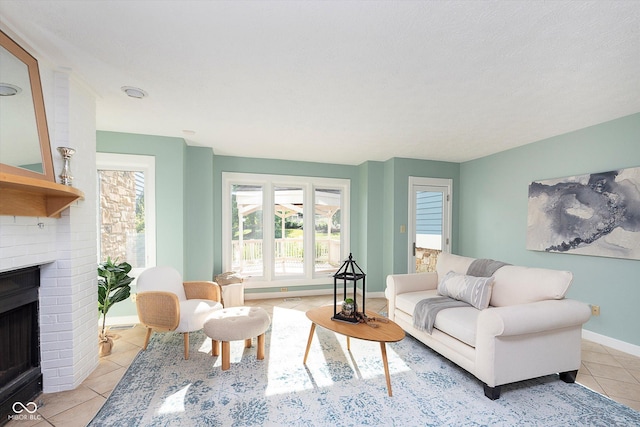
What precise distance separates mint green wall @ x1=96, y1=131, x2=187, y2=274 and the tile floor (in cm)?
97

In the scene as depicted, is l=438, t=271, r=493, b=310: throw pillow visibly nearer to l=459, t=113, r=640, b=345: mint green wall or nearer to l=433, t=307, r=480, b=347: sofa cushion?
l=433, t=307, r=480, b=347: sofa cushion

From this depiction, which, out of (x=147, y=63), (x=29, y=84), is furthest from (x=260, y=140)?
(x=29, y=84)

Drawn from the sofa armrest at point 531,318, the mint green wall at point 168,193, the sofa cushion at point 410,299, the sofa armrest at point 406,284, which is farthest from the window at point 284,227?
the sofa armrest at point 531,318

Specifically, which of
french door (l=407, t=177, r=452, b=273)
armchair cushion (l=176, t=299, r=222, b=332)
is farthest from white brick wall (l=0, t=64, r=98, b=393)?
french door (l=407, t=177, r=452, b=273)

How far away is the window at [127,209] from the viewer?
135 inches

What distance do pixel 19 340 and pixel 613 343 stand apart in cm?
541

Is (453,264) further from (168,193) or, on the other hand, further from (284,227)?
(168,193)

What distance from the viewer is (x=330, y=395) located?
2105 mm

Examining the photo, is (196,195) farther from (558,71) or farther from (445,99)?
(558,71)

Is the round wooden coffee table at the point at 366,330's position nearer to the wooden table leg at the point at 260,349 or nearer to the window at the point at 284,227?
the wooden table leg at the point at 260,349

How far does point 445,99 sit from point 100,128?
3877mm

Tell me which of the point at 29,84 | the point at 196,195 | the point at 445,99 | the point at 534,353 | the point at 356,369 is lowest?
the point at 356,369

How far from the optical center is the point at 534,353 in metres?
2.13

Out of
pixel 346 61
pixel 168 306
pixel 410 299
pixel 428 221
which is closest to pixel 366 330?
pixel 410 299
